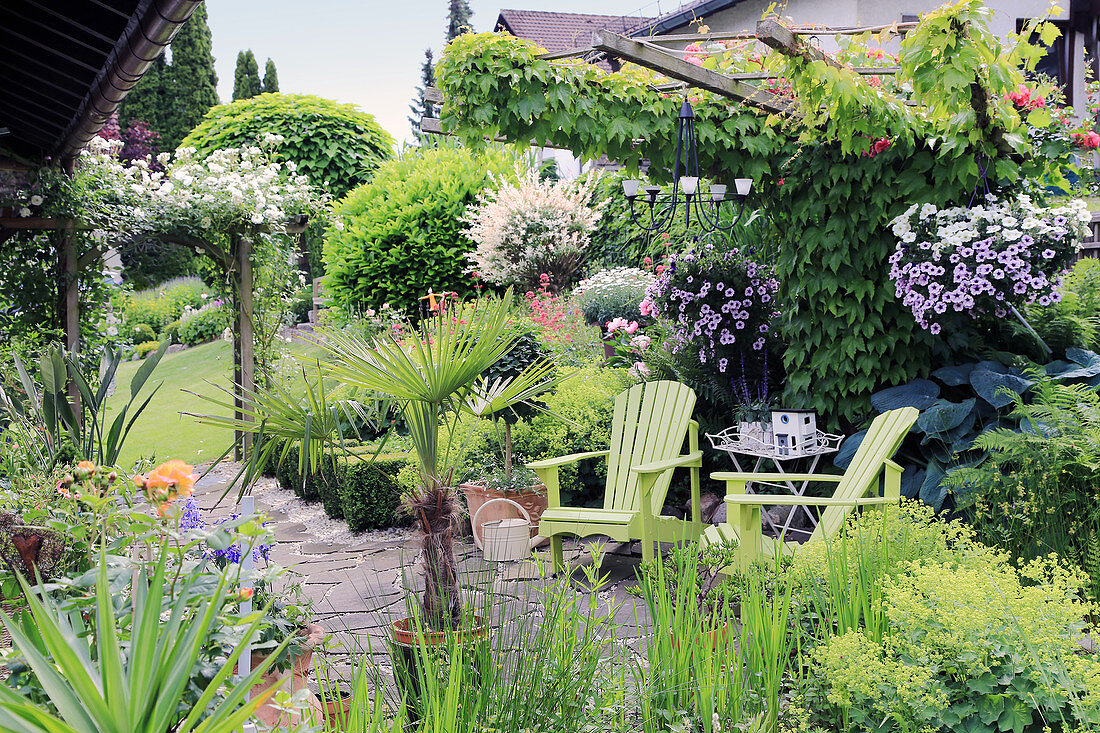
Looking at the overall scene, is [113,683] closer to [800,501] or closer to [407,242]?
[800,501]

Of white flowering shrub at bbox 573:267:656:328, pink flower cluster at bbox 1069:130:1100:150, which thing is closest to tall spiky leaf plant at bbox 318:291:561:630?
pink flower cluster at bbox 1069:130:1100:150

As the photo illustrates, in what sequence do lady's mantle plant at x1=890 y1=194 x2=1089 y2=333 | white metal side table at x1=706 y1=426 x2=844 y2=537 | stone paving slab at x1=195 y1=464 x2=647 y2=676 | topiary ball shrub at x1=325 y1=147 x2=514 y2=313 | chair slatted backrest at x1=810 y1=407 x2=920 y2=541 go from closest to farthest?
stone paving slab at x1=195 y1=464 x2=647 y2=676 → chair slatted backrest at x1=810 y1=407 x2=920 y2=541 → lady's mantle plant at x1=890 y1=194 x2=1089 y2=333 → white metal side table at x1=706 y1=426 x2=844 y2=537 → topiary ball shrub at x1=325 y1=147 x2=514 y2=313

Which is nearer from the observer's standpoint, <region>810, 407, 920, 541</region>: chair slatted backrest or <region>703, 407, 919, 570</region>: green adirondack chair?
<region>703, 407, 919, 570</region>: green adirondack chair

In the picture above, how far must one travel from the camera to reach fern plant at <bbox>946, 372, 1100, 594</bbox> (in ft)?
9.91

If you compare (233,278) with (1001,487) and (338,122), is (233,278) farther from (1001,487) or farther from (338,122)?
(338,122)

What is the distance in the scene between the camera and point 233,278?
284 inches

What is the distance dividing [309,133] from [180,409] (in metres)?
6.29

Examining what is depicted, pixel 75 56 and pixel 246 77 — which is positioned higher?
pixel 246 77

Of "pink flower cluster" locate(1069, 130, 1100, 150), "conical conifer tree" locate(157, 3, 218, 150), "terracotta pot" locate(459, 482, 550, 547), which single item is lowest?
"terracotta pot" locate(459, 482, 550, 547)

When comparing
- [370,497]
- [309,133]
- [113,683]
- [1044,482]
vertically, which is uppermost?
[309,133]

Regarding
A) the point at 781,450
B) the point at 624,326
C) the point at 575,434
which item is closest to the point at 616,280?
the point at 624,326

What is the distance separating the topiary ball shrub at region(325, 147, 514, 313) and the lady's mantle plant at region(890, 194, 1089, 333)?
261 inches

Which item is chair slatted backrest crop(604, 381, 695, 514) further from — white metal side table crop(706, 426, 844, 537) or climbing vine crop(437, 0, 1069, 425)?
climbing vine crop(437, 0, 1069, 425)

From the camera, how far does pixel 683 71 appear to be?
3.81 metres
